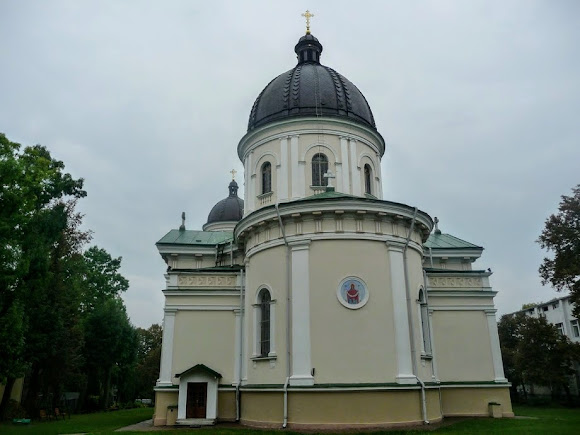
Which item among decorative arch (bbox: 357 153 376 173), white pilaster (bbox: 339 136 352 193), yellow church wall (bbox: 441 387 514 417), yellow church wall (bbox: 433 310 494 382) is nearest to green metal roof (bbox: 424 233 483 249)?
yellow church wall (bbox: 433 310 494 382)

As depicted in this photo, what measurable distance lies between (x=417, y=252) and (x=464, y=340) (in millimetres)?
5132

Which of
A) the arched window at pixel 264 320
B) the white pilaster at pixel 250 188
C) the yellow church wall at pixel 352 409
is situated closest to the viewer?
the yellow church wall at pixel 352 409

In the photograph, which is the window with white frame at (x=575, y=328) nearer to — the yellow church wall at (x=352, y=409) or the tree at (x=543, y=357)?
the tree at (x=543, y=357)

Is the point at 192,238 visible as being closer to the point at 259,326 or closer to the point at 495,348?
the point at 259,326

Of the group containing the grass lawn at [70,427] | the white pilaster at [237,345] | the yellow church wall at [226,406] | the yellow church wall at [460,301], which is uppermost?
the yellow church wall at [460,301]

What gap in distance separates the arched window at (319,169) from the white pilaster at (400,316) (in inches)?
198

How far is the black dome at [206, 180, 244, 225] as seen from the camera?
36.0m

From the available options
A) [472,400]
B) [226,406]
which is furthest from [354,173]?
[226,406]

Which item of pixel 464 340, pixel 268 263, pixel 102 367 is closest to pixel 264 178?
pixel 268 263

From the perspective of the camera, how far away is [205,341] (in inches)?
751

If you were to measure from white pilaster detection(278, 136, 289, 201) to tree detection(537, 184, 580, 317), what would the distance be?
51.6 feet

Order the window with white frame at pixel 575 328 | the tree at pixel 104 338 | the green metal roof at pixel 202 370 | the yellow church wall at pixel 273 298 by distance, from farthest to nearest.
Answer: the window with white frame at pixel 575 328, the tree at pixel 104 338, the green metal roof at pixel 202 370, the yellow church wall at pixel 273 298

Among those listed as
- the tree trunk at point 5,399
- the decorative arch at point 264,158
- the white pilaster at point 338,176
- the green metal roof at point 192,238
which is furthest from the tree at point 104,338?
the white pilaster at point 338,176

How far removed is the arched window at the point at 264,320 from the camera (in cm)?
1678
